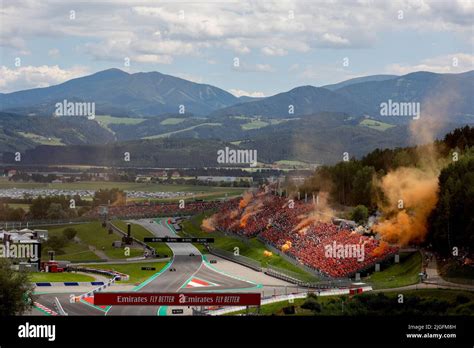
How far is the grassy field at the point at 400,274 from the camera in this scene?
48.3m

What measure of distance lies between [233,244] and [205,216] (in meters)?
6.20

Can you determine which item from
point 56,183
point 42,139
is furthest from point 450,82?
point 56,183

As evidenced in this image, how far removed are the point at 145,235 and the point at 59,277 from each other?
Answer: 746 centimetres

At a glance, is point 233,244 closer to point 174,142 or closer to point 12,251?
point 12,251

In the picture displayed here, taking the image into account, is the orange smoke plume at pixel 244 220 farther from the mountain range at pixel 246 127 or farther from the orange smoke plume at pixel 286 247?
the mountain range at pixel 246 127

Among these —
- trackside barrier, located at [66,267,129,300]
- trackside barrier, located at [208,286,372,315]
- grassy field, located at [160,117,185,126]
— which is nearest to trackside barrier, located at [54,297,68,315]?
trackside barrier, located at [66,267,129,300]

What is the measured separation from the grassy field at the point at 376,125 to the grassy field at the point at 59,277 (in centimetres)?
9834

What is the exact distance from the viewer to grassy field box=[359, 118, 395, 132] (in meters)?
156

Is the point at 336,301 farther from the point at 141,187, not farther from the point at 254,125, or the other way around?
the point at 254,125

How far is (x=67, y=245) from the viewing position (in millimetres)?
65500

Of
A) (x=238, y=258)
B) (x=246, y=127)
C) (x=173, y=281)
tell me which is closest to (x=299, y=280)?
(x=173, y=281)

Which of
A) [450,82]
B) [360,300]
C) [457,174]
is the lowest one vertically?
[360,300]

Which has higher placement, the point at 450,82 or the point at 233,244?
the point at 450,82

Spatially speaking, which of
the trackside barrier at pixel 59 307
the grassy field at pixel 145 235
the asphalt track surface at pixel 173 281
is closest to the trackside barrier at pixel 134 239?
the grassy field at pixel 145 235
